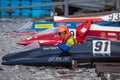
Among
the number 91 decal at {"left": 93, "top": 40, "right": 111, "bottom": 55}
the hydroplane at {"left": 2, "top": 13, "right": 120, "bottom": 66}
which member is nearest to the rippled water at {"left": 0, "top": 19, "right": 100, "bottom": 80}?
the hydroplane at {"left": 2, "top": 13, "right": 120, "bottom": 66}

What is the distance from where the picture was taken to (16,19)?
22.3 metres

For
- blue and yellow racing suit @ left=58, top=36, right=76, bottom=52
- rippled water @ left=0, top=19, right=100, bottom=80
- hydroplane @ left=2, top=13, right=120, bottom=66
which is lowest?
rippled water @ left=0, top=19, right=100, bottom=80

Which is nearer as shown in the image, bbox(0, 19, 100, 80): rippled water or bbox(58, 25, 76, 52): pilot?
bbox(0, 19, 100, 80): rippled water

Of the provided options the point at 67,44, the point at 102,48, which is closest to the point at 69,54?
the point at 67,44

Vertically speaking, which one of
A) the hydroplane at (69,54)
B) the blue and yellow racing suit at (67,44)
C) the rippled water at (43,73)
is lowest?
the rippled water at (43,73)

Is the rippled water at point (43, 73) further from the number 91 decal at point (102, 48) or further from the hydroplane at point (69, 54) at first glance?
the number 91 decal at point (102, 48)

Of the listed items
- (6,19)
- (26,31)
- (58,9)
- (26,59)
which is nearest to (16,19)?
(6,19)

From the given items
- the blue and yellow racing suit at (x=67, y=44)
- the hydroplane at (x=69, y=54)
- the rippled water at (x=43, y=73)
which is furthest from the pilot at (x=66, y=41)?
the rippled water at (x=43, y=73)

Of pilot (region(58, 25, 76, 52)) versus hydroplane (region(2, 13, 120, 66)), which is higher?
pilot (region(58, 25, 76, 52))

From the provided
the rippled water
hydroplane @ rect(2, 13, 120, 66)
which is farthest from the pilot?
the rippled water

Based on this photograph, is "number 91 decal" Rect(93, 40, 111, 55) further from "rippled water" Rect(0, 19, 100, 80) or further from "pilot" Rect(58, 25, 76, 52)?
"pilot" Rect(58, 25, 76, 52)

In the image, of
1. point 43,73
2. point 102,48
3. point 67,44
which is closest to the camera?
point 43,73

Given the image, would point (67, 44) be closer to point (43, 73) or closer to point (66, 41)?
point (66, 41)

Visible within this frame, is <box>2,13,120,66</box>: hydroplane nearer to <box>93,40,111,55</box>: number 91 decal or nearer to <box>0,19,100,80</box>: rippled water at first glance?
<box>93,40,111,55</box>: number 91 decal
